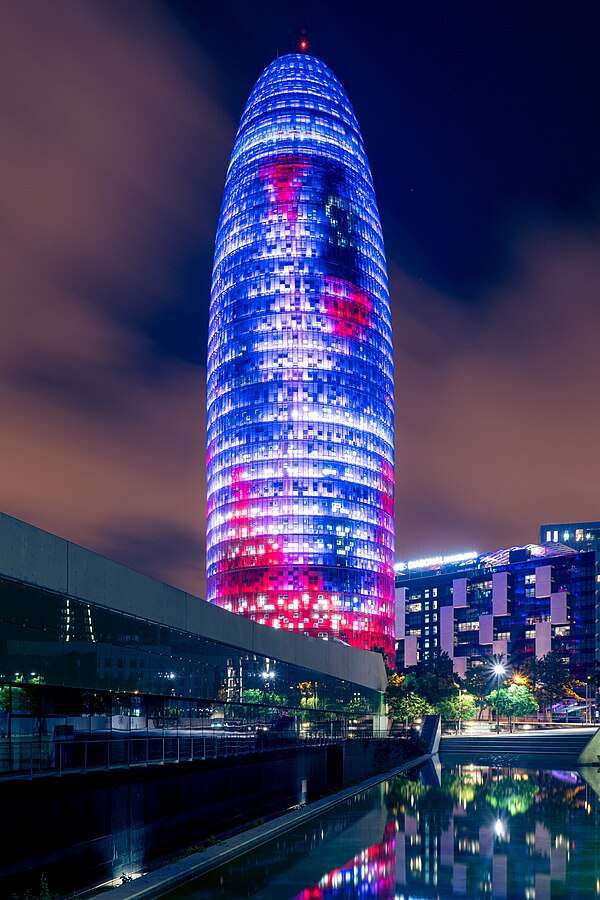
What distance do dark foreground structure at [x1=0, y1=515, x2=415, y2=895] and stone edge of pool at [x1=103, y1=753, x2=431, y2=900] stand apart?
67.9 inches

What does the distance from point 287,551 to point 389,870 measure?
16833cm

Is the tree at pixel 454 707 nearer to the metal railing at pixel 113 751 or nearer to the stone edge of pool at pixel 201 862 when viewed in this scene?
the metal railing at pixel 113 751

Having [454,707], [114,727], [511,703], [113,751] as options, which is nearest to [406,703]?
[454,707]

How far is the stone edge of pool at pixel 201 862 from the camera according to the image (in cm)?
2330

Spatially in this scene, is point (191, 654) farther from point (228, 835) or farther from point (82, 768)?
point (82, 768)

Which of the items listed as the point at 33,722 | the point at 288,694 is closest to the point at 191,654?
the point at 33,722

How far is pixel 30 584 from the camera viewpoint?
27.7m

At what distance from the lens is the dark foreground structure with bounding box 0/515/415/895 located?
24156mm

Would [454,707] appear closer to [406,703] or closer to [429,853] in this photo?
[406,703]

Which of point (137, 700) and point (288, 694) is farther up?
point (137, 700)

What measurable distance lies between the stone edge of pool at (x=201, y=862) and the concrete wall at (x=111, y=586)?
336 inches

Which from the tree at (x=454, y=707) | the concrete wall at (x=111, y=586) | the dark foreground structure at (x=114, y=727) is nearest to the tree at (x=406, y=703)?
the tree at (x=454, y=707)

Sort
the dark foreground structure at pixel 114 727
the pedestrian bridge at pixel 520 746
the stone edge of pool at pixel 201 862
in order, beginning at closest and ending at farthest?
the stone edge of pool at pixel 201 862
the dark foreground structure at pixel 114 727
the pedestrian bridge at pixel 520 746

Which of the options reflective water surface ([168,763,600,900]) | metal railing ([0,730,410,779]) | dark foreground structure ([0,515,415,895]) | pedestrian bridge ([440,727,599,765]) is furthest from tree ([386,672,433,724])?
metal railing ([0,730,410,779])
